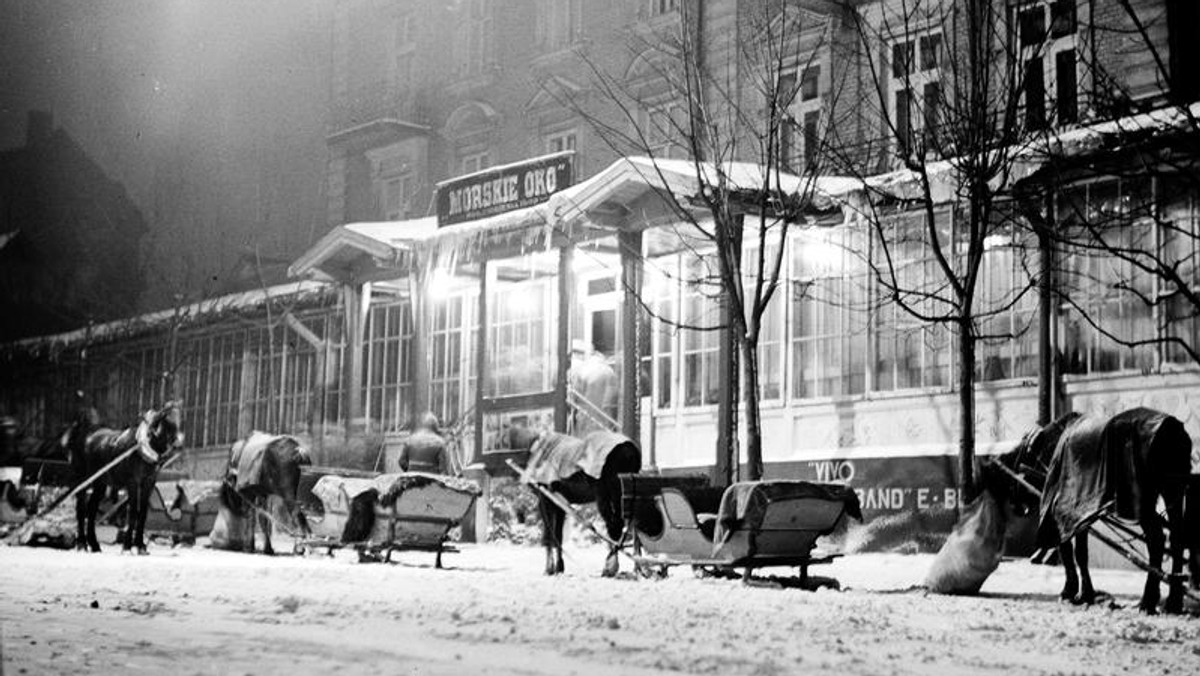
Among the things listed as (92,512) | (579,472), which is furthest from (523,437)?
(92,512)

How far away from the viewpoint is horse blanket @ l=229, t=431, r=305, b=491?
18.0 metres

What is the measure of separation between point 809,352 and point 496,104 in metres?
12.3

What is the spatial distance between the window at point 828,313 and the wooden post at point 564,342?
3.54 metres

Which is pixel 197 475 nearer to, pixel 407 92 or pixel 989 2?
pixel 407 92

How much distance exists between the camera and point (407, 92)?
102 ft

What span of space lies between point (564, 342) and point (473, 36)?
455 inches

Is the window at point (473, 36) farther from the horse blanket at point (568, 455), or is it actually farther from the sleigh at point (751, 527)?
the sleigh at point (751, 527)

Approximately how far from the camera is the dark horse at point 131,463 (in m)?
18.4

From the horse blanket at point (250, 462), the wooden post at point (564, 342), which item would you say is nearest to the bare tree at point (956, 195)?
the wooden post at point (564, 342)

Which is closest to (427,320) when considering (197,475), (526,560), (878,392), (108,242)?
(526,560)

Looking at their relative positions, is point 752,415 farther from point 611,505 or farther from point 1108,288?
point 1108,288

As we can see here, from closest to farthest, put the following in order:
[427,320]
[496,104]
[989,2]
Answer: [989,2] → [427,320] → [496,104]

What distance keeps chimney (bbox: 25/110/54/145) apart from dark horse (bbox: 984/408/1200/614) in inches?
2049

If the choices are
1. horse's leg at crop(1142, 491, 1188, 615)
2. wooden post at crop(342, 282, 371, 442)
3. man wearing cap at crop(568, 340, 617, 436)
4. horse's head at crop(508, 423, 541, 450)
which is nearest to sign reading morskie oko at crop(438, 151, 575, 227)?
man wearing cap at crop(568, 340, 617, 436)
